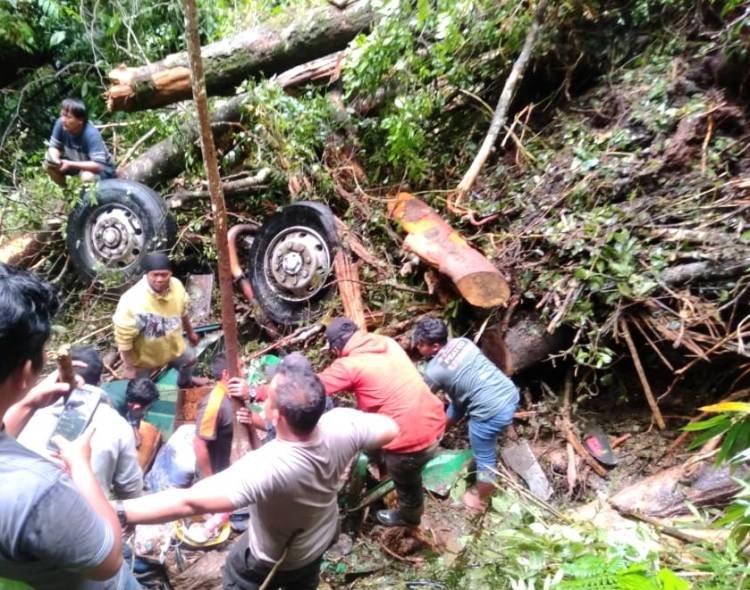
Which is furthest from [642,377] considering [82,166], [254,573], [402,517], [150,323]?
[82,166]

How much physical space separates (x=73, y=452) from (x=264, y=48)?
16.6 feet

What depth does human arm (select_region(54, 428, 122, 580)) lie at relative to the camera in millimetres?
1466

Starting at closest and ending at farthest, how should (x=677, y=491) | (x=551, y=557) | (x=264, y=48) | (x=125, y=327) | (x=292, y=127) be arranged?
(x=551, y=557)
(x=677, y=491)
(x=125, y=327)
(x=292, y=127)
(x=264, y=48)

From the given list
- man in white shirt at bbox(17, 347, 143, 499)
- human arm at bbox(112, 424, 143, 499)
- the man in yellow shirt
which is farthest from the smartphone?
the man in yellow shirt

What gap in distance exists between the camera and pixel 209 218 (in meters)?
6.01

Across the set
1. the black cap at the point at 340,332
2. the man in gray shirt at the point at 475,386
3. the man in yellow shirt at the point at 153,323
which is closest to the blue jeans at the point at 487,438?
the man in gray shirt at the point at 475,386

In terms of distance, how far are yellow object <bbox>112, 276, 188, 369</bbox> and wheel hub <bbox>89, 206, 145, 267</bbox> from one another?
132 cm

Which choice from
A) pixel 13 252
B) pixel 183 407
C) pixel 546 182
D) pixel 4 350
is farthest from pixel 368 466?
pixel 13 252

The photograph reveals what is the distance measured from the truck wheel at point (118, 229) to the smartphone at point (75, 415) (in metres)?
3.79

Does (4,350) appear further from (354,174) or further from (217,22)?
(217,22)

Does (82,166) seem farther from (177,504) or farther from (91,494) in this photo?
(91,494)

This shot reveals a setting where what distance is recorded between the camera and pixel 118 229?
561cm

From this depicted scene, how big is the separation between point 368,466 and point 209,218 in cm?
334

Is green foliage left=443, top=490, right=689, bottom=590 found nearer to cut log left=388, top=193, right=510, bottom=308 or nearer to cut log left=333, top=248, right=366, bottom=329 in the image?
cut log left=388, top=193, right=510, bottom=308
